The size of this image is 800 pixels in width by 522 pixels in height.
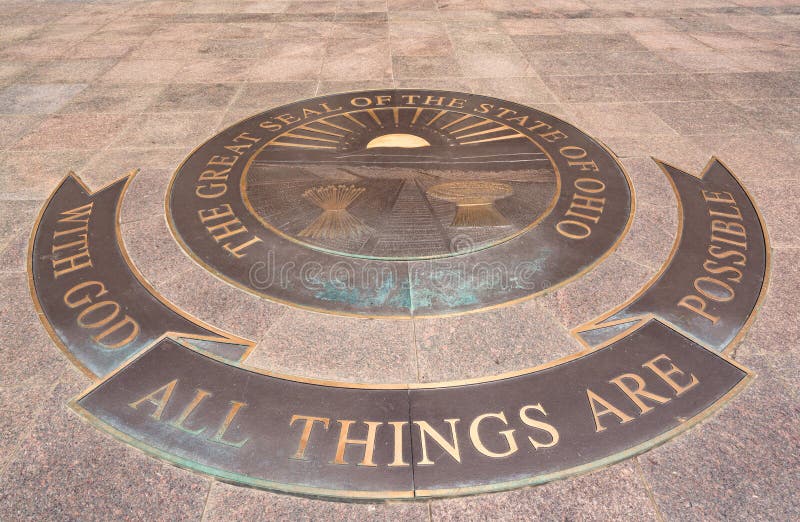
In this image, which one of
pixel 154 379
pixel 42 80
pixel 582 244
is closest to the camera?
pixel 154 379

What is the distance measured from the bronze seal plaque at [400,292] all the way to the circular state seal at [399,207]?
2cm

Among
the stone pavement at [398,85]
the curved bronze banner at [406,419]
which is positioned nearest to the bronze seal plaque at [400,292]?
the curved bronze banner at [406,419]

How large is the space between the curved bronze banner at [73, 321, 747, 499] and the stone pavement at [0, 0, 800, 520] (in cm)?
10

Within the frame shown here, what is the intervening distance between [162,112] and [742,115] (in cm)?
768

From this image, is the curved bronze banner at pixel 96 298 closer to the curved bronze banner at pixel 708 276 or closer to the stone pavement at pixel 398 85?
the stone pavement at pixel 398 85

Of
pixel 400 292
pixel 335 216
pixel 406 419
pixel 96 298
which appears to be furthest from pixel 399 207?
pixel 96 298

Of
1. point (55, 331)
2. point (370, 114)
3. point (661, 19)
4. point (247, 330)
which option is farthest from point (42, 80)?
point (661, 19)

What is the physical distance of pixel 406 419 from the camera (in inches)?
125

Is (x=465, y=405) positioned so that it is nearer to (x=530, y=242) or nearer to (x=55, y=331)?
(x=530, y=242)

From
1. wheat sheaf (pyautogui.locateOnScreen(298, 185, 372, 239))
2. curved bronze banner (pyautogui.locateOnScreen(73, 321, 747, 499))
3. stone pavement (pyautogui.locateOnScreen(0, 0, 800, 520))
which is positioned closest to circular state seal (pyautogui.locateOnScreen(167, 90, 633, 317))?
wheat sheaf (pyautogui.locateOnScreen(298, 185, 372, 239))

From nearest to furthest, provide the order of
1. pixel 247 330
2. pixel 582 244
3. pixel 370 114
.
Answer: pixel 247 330 < pixel 582 244 < pixel 370 114

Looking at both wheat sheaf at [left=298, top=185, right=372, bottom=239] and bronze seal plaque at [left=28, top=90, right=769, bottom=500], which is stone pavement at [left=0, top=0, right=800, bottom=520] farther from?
wheat sheaf at [left=298, top=185, right=372, bottom=239]

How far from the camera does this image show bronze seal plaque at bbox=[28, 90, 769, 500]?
3.04 meters

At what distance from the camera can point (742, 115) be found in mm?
7012
